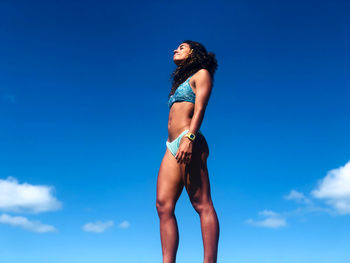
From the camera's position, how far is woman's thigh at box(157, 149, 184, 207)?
16.3ft

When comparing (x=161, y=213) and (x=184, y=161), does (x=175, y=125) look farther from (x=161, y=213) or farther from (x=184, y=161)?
(x=161, y=213)

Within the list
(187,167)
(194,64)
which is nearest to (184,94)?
(194,64)

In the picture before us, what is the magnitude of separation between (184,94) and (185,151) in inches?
36.2

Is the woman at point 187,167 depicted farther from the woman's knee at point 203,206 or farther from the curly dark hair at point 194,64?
the curly dark hair at point 194,64

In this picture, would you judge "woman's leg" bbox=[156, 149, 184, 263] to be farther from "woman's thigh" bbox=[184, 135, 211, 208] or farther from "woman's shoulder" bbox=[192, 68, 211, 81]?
"woman's shoulder" bbox=[192, 68, 211, 81]

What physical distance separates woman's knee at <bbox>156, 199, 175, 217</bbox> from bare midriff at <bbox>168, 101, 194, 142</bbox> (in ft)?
2.91

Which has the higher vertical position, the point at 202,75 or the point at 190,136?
the point at 202,75

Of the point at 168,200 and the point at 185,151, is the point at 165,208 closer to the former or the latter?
the point at 168,200

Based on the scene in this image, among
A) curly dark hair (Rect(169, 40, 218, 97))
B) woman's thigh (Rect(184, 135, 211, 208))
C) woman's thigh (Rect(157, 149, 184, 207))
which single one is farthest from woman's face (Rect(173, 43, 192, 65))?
woman's thigh (Rect(157, 149, 184, 207))

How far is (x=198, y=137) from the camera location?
516cm

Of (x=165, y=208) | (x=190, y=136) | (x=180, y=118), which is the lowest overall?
(x=165, y=208)

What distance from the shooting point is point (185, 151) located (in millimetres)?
4828

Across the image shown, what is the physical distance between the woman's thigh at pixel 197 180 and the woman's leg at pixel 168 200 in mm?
122

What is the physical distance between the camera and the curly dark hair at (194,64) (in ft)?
18.8
